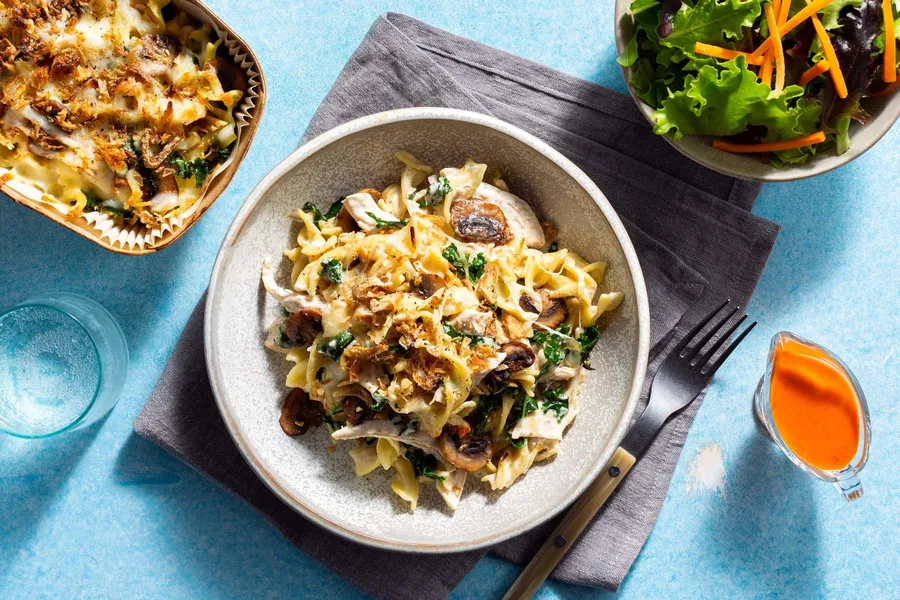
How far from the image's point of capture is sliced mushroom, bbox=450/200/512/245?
309 cm

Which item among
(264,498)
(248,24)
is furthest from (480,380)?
(248,24)

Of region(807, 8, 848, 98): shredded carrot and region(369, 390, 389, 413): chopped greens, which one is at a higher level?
region(807, 8, 848, 98): shredded carrot

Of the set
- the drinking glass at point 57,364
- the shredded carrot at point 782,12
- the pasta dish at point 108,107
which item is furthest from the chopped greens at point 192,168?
the shredded carrot at point 782,12

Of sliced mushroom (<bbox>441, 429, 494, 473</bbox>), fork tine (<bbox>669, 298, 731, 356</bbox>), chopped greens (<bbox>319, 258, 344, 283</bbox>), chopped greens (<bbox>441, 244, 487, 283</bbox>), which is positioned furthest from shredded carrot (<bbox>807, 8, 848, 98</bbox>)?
chopped greens (<bbox>319, 258, 344, 283</bbox>)

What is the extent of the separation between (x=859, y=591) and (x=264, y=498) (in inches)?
124

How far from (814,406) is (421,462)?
Result: 2061mm

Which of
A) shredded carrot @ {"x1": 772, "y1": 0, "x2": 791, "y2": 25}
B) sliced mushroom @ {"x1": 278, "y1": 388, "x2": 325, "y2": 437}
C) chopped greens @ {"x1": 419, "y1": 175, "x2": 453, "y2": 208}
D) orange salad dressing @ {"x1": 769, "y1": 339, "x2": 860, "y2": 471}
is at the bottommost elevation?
sliced mushroom @ {"x1": 278, "y1": 388, "x2": 325, "y2": 437}

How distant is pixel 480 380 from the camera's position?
9.68 ft

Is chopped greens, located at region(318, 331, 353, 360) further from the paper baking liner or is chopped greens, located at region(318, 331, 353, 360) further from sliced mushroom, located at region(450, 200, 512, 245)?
the paper baking liner

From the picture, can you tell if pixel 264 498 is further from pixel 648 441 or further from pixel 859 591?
pixel 859 591

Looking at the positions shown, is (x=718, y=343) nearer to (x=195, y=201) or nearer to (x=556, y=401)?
(x=556, y=401)

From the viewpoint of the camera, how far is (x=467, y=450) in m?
3.05

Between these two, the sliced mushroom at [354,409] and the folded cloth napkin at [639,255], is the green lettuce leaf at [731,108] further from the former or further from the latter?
the sliced mushroom at [354,409]

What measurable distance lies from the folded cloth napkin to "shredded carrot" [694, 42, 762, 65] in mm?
577
